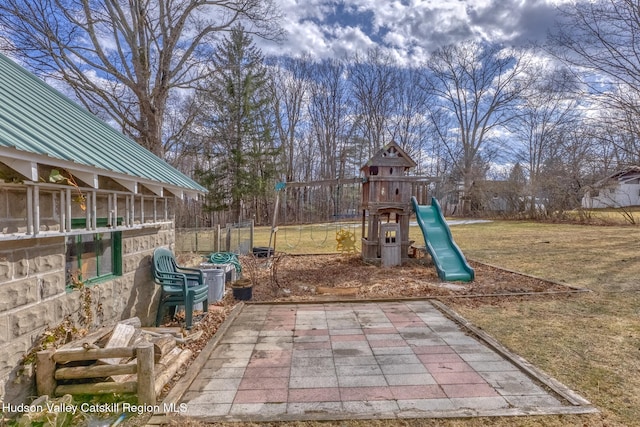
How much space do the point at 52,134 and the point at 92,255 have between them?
159 centimetres

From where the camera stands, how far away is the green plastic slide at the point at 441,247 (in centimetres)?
777

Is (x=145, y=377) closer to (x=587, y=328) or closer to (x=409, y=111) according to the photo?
(x=587, y=328)

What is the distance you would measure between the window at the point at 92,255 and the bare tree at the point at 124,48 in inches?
309

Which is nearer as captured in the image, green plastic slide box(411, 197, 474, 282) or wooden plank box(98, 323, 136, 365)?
wooden plank box(98, 323, 136, 365)

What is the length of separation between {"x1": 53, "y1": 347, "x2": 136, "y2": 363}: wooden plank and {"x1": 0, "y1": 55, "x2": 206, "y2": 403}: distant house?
232mm

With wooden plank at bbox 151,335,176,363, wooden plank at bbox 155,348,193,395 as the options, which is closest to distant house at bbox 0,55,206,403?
wooden plank at bbox 151,335,176,363

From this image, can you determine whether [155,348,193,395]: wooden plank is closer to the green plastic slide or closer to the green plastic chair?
the green plastic chair

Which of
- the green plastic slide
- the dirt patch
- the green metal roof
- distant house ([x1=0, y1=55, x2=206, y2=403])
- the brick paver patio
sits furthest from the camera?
the green plastic slide

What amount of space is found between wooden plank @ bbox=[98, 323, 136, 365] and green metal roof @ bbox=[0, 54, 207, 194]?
165 centimetres

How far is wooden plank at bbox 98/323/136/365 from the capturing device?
3.24 metres

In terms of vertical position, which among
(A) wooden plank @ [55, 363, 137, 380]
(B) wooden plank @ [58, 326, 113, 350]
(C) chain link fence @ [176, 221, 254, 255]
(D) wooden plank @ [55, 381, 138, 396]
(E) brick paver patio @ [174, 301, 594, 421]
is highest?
(C) chain link fence @ [176, 221, 254, 255]

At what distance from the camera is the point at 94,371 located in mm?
2930

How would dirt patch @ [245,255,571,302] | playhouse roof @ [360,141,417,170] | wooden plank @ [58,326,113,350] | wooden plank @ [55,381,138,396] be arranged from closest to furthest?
wooden plank @ [55,381,138,396] → wooden plank @ [58,326,113,350] → dirt patch @ [245,255,571,302] → playhouse roof @ [360,141,417,170]

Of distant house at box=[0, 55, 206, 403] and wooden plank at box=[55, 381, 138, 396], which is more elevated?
distant house at box=[0, 55, 206, 403]
